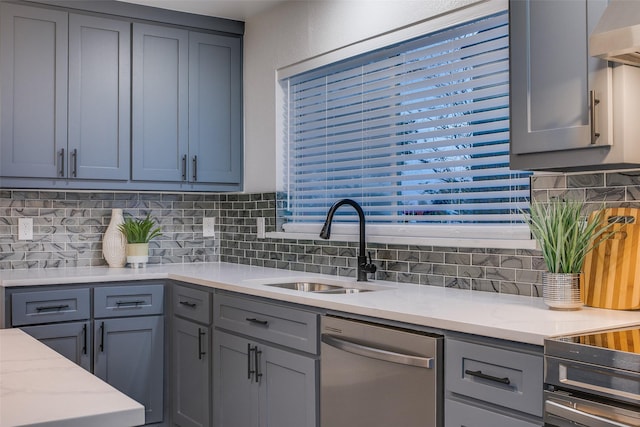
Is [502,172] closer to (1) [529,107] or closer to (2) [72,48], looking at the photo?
(1) [529,107]

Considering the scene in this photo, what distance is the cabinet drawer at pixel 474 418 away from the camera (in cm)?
180

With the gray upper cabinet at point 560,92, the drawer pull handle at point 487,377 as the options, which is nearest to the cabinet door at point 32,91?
the gray upper cabinet at point 560,92

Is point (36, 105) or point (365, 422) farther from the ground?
point (36, 105)

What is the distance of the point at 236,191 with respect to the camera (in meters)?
4.30

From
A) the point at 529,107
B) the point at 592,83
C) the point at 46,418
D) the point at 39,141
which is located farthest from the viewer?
the point at 39,141

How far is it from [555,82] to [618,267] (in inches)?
24.0

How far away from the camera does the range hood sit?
1783 millimetres

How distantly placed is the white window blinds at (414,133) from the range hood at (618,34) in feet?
2.43

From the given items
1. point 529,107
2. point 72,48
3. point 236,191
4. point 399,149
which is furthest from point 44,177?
point 529,107

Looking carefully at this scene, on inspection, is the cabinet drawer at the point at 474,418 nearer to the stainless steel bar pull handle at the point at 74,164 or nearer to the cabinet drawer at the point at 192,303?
the cabinet drawer at the point at 192,303

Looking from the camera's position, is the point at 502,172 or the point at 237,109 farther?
the point at 237,109

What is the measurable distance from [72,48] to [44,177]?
28.6 inches

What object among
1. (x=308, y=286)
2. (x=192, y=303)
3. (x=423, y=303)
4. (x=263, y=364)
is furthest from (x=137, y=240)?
(x=423, y=303)

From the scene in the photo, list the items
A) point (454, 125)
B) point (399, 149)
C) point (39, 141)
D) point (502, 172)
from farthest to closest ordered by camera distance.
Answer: point (39, 141) < point (399, 149) < point (454, 125) < point (502, 172)
